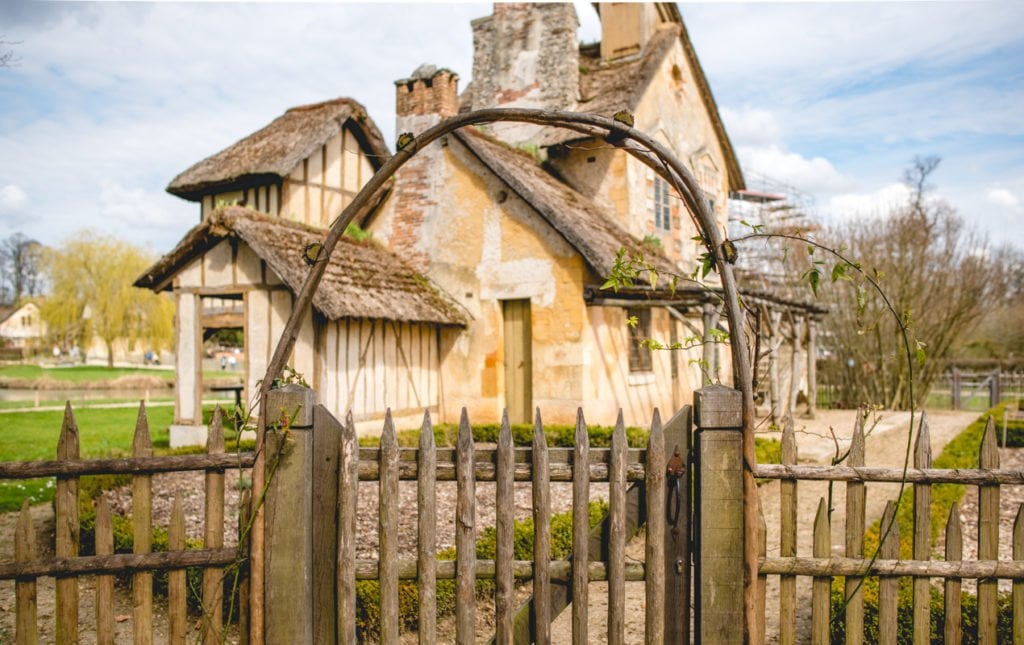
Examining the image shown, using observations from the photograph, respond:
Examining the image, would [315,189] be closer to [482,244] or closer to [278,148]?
[278,148]

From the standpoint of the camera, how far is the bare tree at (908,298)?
20.4 metres

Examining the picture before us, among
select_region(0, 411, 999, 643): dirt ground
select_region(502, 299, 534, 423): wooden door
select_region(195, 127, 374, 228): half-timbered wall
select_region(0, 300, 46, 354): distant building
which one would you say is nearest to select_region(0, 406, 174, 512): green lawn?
select_region(0, 411, 999, 643): dirt ground

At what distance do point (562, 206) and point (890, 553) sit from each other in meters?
10.5

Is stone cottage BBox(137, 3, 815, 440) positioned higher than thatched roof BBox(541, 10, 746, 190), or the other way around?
thatched roof BBox(541, 10, 746, 190)

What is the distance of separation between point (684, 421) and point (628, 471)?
35cm

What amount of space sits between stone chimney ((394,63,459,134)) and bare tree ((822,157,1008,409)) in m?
13.0

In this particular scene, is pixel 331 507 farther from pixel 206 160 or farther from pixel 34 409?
pixel 34 409

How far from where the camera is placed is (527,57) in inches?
659

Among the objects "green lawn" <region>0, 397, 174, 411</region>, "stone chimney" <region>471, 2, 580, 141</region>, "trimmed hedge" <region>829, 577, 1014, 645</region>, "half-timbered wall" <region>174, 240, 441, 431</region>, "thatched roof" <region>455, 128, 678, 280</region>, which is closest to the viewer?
"trimmed hedge" <region>829, 577, 1014, 645</region>

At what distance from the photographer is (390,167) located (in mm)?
3299

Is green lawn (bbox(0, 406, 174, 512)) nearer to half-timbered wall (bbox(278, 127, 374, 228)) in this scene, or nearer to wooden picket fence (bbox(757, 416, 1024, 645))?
half-timbered wall (bbox(278, 127, 374, 228))

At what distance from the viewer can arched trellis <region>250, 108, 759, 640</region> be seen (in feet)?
10.1

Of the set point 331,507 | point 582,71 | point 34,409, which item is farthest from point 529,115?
point 34,409

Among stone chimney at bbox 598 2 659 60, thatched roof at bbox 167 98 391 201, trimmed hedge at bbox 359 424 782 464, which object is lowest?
trimmed hedge at bbox 359 424 782 464
